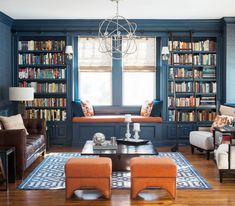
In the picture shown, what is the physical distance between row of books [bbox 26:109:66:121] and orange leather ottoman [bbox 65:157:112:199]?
4.03 metres

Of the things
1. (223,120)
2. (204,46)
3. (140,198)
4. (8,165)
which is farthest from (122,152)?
(204,46)

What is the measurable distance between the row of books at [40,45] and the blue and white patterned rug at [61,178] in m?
2.79

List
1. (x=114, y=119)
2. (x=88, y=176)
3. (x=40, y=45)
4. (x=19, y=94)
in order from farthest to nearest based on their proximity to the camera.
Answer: (x=40, y=45) < (x=114, y=119) < (x=19, y=94) < (x=88, y=176)

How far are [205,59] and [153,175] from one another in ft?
15.2

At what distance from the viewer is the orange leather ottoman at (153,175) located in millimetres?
4652

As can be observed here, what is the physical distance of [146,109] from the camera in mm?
8703

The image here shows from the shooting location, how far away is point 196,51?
8664 mm

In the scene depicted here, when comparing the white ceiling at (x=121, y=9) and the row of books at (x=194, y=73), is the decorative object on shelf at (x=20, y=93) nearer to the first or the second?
the white ceiling at (x=121, y=9)

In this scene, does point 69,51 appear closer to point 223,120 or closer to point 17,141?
point 17,141

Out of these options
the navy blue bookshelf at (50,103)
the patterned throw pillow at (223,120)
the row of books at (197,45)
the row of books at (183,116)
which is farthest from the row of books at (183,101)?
the navy blue bookshelf at (50,103)

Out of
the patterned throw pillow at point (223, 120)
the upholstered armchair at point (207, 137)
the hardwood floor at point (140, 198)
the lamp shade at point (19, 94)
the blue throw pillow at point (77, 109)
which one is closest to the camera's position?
the hardwood floor at point (140, 198)

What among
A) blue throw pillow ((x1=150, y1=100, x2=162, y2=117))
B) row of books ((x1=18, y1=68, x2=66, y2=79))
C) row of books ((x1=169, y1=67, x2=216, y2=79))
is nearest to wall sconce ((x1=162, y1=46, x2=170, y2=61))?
row of books ((x1=169, y1=67, x2=216, y2=79))

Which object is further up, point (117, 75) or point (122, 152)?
point (117, 75)

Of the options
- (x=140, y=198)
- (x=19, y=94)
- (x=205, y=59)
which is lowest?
(x=140, y=198)
